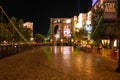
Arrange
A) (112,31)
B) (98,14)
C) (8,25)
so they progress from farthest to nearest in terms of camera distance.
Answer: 1. (8,25)
2. (98,14)
3. (112,31)

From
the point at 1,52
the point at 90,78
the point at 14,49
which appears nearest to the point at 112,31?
the point at 14,49

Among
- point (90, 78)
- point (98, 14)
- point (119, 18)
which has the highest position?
point (98, 14)

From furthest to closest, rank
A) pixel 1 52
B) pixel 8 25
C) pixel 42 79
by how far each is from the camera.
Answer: pixel 8 25, pixel 1 52, pixel 42 79

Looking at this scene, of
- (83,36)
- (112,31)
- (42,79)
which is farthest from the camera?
(83,36)

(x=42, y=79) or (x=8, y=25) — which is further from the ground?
(x=8, y=25)

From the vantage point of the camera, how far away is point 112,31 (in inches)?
1807

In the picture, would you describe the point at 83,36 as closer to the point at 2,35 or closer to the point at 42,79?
the point at 2,35

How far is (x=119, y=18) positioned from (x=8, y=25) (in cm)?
8028

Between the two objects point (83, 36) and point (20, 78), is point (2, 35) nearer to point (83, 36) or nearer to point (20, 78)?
point (83, 36)

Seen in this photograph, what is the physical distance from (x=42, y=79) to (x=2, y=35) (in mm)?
67906

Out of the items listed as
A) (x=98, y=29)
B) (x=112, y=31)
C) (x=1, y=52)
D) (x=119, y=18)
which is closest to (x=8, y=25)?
(x=98, y=29)

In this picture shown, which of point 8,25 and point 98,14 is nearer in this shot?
point 98,14

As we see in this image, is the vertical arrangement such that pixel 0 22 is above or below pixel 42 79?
above

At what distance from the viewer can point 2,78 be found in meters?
13.4
